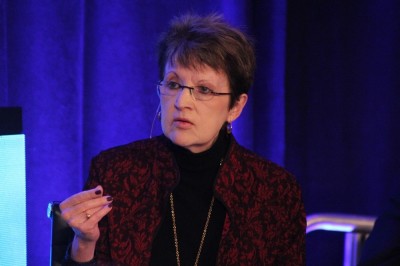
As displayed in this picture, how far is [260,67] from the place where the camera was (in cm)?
196

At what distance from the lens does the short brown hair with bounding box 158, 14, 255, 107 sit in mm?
1290

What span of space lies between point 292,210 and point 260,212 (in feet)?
0.36

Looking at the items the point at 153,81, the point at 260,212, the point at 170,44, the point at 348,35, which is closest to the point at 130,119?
the point at 153,81

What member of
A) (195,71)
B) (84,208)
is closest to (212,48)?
(195,71)

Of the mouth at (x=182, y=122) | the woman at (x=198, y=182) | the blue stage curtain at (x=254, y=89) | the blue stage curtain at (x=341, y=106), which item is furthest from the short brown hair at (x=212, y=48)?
the blue stage curtain at (x=341, y=106)

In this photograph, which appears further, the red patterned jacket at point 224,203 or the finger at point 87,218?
the red patterned jacket at point 224,203

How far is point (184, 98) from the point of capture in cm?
125

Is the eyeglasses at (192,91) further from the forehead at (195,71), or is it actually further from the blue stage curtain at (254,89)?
the blue stage curtain at (254,89)

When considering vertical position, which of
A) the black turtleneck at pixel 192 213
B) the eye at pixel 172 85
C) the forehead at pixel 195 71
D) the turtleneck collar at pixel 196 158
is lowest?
the black turtleneck at pixel 192 213

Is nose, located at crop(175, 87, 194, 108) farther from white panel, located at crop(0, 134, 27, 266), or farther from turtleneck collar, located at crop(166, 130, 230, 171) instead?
white panel, located at crop(0, 134, 27, 266)

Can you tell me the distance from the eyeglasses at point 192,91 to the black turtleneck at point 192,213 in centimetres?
18

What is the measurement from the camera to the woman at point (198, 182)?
50.7 inches

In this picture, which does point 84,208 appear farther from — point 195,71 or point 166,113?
point 195,71

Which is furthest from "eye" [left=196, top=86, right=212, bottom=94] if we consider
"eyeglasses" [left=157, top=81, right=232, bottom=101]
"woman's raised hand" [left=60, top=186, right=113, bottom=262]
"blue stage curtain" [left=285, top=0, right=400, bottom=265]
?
"blue stage curtain" [left=285, top=0, right=400, bottom=265]
